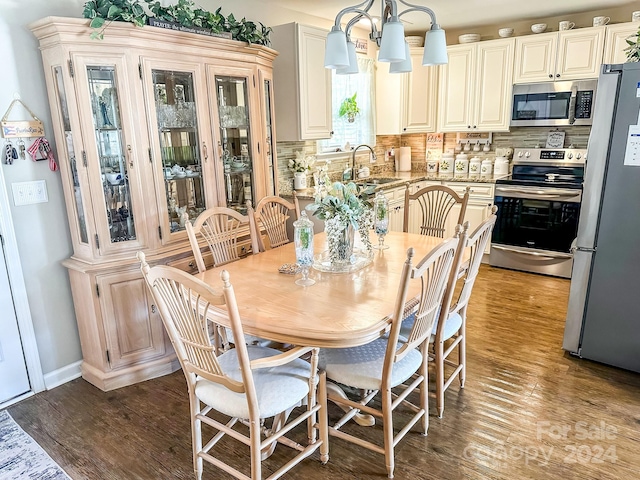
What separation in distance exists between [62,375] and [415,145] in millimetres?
4469

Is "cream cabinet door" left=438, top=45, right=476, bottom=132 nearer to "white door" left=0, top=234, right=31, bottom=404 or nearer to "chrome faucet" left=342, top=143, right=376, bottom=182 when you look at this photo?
"chrome faucet" left=342, top=143, right=376, bottom=182

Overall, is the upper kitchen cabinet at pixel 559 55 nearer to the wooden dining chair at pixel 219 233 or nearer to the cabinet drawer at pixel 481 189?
the cabinet drawer at pixel 481 189

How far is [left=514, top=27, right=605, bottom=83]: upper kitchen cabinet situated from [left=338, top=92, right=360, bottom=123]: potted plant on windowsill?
163 cm

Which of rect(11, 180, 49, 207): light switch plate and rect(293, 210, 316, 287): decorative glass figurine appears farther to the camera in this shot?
rect(11, 180, 49, 207): light switch plate

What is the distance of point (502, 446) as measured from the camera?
2.09 meters

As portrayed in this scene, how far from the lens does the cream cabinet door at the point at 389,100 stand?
498 cm

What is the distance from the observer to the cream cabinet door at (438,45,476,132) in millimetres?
4676

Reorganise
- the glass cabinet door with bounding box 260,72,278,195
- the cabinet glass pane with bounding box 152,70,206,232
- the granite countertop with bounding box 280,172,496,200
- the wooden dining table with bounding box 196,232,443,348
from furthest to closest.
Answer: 1. the granite countertop with bounding box 280,172,496,200
2. the glass cabinet door with bounding box 260,72,278,195
3. the cabinet glass pane with bounding box 152,70,206,232
4. the wooden dining table with bounding box 196,232,443,348

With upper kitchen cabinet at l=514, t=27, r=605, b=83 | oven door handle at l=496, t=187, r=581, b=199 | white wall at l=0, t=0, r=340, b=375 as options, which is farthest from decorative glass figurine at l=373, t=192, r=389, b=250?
upper kitchen cabinet at l=514, t=27, r=605, b=83

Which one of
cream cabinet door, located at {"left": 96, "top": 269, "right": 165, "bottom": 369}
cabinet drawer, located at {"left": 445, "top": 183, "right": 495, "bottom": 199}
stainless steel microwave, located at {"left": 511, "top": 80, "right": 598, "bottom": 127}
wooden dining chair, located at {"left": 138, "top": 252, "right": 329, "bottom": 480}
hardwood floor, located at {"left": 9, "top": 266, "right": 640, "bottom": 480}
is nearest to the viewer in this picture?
wooden dining chair, located at {"left": 138, "top": 252, "right": 329, "bottom": 480}

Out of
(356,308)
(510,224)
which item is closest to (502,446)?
(356,308)

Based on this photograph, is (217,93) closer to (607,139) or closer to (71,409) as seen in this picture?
(71,409)

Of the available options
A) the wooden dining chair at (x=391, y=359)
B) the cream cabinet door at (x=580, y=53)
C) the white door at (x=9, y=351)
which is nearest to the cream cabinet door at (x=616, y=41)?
the cream cabinet door at (x=580, y=53)

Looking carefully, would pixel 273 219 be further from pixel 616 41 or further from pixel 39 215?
pixel 616 41
